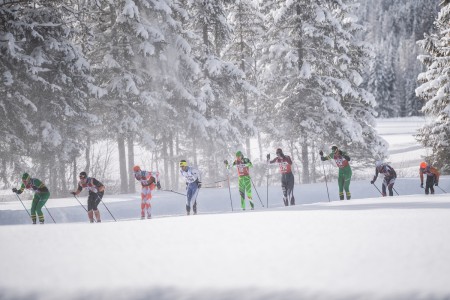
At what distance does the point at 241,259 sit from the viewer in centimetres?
450

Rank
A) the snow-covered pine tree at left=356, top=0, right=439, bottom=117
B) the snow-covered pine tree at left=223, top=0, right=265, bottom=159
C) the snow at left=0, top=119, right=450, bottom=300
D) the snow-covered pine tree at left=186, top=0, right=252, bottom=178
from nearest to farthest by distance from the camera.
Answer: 1. the snow at left=0, top=119, right=450, bottom=300
2. the snow-covered pine tree at left=186, top=0, right=252, bottom=178
3. the snow-covered pine tree at left=223, top=0, right=265, bottom=159
4. the snow-covered pine tree at left=356, top=0, right=439, bottom=117

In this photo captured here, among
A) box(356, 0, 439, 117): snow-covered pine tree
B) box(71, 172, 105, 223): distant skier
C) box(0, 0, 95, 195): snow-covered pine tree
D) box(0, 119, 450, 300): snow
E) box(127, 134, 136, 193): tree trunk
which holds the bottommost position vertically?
box(0, 119, 450, 300): snow

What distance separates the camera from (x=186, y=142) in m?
27.2

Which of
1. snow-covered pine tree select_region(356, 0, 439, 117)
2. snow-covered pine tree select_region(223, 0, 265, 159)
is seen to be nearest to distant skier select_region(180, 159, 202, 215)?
A: snow-covered pine tree select_region(223, 0, 265, 159)

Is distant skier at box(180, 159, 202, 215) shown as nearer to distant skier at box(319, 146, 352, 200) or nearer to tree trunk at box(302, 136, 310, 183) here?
distant skier at box(319, 146, 352, 200)

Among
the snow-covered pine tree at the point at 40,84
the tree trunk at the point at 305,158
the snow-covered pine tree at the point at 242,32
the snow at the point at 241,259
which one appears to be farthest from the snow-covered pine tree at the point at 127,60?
the snow at the point at 241,259

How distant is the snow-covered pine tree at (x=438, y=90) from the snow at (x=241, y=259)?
13059 millimetres

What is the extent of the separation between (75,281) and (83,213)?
1149 centimetres

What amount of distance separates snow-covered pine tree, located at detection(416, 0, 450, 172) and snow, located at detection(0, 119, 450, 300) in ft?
42.8

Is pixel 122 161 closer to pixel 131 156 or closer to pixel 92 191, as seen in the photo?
pixel 131 156

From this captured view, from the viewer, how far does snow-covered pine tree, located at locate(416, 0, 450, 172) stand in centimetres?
1823

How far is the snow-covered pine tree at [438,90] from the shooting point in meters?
18.2

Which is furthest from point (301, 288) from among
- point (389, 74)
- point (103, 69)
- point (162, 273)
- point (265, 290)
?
point (389, 74)

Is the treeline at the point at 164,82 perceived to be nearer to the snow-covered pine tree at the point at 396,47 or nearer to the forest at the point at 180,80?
the forest at the point at 180,80
